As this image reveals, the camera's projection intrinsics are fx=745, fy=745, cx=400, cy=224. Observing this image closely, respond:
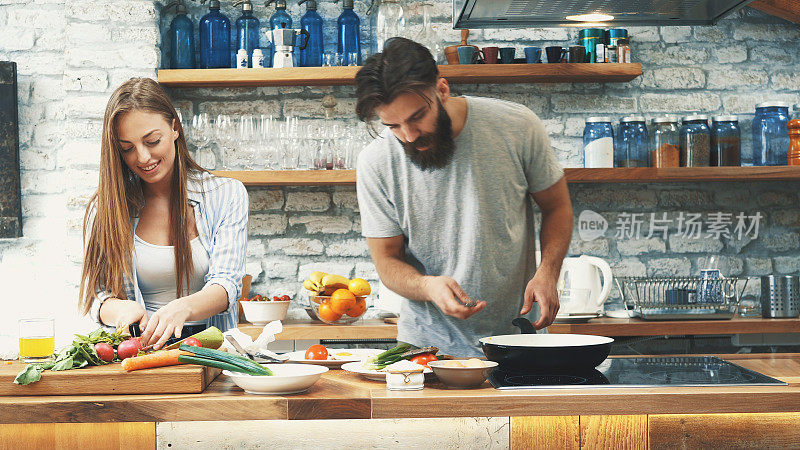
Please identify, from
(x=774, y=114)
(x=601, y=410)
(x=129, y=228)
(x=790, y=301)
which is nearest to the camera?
(x=601, y=410)

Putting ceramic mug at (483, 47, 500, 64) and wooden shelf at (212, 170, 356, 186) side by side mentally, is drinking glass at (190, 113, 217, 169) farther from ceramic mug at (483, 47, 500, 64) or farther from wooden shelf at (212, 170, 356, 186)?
ceramic mug at (483, 47, 500, 64)

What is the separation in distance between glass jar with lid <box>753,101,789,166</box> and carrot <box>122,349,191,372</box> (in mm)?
3208

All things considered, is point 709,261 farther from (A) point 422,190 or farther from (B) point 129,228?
(B) point 129,228

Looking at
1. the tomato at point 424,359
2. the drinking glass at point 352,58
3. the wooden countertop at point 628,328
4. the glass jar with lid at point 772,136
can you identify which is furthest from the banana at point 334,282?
the glass jar with lid at point 772,136

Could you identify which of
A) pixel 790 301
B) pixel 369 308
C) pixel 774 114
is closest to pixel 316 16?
pixel 369 308

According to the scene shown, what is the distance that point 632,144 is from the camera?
12.4 ft

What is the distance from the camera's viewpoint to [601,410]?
1487 millimetres

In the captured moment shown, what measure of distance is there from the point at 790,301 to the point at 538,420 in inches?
98.0

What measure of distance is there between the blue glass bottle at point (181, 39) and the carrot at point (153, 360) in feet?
8.30

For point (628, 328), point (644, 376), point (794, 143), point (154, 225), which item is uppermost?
point (794, 143)

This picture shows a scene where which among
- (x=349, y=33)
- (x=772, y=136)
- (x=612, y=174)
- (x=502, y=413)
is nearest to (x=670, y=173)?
(x=612, y=174)

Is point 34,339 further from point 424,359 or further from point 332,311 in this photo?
point 332,311

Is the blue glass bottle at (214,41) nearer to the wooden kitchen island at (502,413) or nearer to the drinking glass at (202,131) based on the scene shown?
the drinking glass at (202,131)

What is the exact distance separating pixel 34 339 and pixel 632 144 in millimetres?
2931
